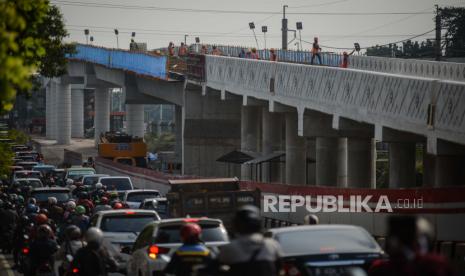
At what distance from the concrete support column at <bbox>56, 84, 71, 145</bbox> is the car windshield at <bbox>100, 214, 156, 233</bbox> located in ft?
410

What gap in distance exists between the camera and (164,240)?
18.1m

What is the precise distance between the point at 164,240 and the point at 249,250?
7.60 m

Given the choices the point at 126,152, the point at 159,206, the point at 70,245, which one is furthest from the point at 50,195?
the point at 126,152

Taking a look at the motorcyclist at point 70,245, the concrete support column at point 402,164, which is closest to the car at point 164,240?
the motorcyclist at point 70,245

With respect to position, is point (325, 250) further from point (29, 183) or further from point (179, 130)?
point (179, 130)

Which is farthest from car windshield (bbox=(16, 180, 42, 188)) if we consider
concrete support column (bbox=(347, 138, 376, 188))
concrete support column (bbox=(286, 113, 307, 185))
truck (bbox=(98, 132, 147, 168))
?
truck (bbox=(98, 132, 147, 168))

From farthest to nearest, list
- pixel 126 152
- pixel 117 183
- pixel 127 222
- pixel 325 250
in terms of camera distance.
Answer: pixel 126 152 < pixel 117 183 < pixel 127 222 < pixel 325 250

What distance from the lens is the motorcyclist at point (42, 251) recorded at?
19312 millimetres

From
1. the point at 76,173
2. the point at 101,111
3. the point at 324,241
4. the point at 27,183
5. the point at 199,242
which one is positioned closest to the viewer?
the point at 199,242

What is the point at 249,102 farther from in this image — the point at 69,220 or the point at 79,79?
the point at 79,79

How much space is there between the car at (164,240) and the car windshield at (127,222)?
166 inches

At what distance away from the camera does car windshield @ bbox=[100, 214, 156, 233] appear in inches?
905

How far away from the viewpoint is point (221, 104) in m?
78.7

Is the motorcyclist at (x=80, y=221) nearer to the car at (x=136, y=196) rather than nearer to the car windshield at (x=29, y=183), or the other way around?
the car at (x=136, y=196)
